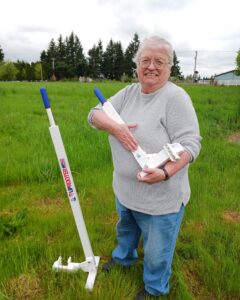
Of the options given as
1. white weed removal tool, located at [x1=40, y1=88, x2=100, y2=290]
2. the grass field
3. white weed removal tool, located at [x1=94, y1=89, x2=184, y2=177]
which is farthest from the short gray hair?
the grass field

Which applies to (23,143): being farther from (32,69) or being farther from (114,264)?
(32,69)

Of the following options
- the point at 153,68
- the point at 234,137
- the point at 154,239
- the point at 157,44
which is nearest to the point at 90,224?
the point at 154,239

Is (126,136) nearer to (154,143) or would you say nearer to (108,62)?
(154,143)

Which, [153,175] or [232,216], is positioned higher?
[153,175]

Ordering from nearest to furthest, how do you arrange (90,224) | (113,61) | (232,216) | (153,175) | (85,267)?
(153,175) < (85,267) < (90,224) < (232,216) < (113,61)

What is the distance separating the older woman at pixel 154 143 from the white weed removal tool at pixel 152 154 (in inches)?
1.4

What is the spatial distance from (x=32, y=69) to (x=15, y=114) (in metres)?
64.8

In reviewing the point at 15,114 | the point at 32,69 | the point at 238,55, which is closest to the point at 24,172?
the point at 15,114

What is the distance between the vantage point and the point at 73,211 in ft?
7.45

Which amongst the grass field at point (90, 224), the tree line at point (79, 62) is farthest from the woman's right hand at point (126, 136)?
the tree line at point (79, 62)

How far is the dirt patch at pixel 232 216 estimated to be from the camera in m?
3.46

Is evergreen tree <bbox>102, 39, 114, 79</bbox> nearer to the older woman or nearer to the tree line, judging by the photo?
the tree line

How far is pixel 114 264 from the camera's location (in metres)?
2.64

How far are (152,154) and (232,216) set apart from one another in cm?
214
